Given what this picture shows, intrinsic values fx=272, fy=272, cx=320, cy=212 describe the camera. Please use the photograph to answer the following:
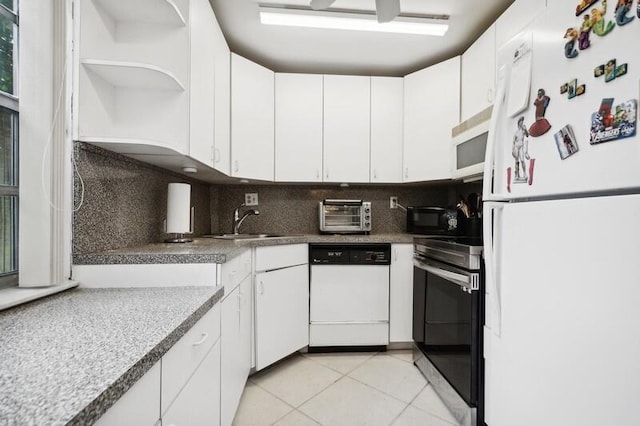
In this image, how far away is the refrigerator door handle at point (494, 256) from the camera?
103 cm

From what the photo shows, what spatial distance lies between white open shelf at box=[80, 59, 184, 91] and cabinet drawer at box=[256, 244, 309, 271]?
103 cm

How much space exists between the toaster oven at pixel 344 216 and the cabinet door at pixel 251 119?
543 millimetres

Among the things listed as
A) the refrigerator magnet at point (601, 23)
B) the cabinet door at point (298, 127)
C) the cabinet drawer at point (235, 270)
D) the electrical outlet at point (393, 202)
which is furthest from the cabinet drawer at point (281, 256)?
the refrigerator magnet at point (601, 23)

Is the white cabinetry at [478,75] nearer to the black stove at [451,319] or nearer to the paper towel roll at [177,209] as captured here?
the black stove at [451,319]

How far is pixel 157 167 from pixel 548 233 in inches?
74.3

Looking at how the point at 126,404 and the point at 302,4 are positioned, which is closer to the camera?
the point at 126,404

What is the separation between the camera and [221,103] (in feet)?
5.73

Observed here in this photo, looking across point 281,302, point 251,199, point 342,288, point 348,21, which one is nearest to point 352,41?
point 348,21

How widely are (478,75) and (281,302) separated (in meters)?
2.03

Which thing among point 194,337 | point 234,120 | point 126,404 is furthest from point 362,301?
point 126,404

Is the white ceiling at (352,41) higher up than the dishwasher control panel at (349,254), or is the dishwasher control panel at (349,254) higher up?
the white ceiling at (352,41)

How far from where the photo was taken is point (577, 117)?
29.5 inches

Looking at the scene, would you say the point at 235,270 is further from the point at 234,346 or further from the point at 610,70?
the point at 610,70

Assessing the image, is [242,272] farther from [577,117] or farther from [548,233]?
[577,117]
